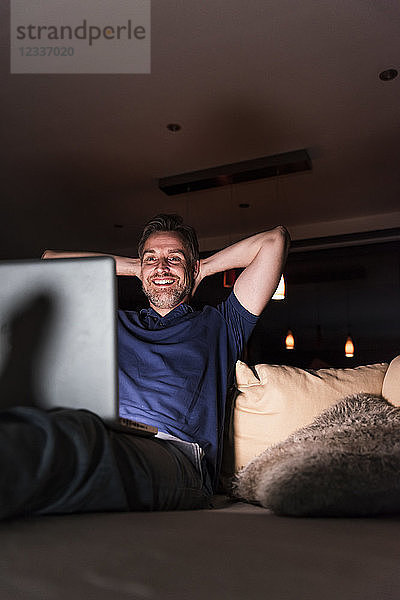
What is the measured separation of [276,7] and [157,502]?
2.30 meters

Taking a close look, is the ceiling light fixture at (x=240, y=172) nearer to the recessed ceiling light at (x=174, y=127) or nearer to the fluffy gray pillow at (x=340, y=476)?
the recessed ceiling light at (x=174, y=127)

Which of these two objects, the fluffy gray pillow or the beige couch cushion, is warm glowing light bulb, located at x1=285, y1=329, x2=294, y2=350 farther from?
the fluffy gray pillow

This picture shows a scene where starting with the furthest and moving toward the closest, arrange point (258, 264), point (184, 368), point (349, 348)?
point (349, 348), point (258, 264), point (184, 368)

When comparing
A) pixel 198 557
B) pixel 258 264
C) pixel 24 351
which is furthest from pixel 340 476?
pixel 258 264

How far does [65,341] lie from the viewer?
0.91 metres

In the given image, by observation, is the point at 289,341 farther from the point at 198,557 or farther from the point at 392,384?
the point at 198,557

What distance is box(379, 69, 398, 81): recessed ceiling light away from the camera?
9.69 feet

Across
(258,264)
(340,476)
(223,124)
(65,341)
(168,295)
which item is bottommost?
(340,476)

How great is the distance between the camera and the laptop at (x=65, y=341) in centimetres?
89

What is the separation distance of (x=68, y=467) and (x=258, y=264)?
55.9 inches

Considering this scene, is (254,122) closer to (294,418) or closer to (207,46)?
(207,46)

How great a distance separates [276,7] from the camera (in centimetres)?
246

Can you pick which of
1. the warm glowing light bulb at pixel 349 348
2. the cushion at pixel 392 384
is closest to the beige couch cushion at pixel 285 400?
the cushion at pixel 392 384

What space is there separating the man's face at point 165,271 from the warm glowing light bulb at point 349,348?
3.19m
